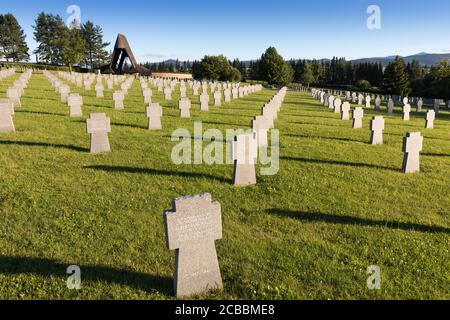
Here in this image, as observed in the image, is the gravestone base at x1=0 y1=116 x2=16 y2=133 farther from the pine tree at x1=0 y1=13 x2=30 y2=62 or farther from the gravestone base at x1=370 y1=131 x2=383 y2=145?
the pine tree at x1=0 y1=13 x2=30 y2=62

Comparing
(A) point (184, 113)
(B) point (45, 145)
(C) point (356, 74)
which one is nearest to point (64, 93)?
(A) point (184, 113)

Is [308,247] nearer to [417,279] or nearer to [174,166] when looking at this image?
[417,279]

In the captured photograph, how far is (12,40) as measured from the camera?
A: 281 feet

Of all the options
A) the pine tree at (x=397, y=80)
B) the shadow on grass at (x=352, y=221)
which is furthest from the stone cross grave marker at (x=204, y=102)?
the pine tree at (x=397, y=80)

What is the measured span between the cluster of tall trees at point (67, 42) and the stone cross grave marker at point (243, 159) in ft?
204

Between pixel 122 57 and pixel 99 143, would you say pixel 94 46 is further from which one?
pixel 99 143

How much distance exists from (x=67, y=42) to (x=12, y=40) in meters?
34.8

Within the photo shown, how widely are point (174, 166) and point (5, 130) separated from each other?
21.2ft

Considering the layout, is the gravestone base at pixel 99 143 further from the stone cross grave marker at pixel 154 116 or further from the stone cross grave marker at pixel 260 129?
the stone cross grave marker at pixel 260 129

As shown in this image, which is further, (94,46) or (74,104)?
(94,46)

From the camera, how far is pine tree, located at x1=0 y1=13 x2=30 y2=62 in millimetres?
84812

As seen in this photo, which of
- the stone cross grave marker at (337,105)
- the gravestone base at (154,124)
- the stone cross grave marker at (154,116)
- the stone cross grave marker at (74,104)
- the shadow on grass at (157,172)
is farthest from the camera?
the stone cross grave marker at (337,105)

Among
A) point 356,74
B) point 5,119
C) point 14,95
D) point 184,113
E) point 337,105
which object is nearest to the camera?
point 5,119

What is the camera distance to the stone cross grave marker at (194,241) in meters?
3.96
